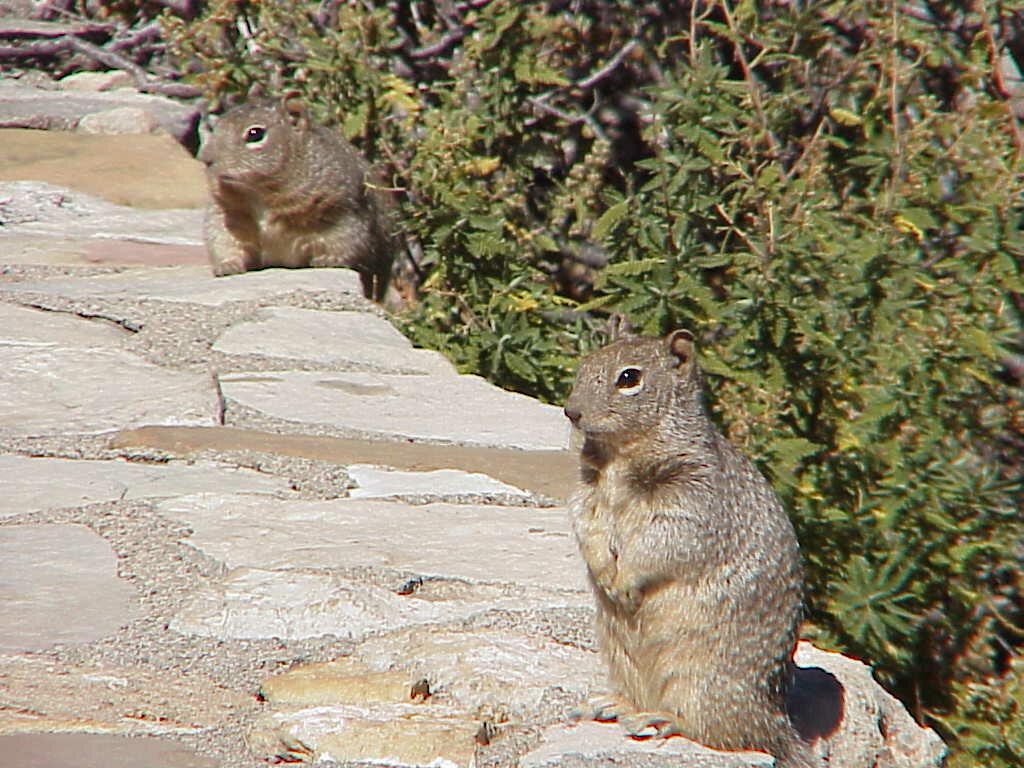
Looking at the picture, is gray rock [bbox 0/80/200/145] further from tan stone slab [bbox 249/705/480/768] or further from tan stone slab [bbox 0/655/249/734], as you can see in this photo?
tan stone slab [bbox 249/705/480/768]

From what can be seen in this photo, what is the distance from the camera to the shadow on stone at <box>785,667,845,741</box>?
9.33ft

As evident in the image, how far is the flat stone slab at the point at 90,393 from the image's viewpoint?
3.87m

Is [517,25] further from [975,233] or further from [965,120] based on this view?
[975,233]

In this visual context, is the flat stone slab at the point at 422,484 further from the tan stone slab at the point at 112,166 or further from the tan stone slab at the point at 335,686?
the tan stone slab at the point at 112,166

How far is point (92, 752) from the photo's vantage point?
2.31m

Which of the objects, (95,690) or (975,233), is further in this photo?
(975,233)

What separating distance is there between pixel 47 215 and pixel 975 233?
3.71 m

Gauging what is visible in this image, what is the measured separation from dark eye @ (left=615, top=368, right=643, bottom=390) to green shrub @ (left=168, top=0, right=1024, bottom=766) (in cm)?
144

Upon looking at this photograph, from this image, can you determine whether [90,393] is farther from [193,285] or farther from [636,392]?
[636,392]

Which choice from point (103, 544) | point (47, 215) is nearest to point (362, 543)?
point (103, 544)

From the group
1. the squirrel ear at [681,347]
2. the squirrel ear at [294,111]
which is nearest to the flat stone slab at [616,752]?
the squirrel ear at [681,347]

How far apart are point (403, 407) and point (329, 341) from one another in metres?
0.54

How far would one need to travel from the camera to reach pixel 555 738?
2.51m

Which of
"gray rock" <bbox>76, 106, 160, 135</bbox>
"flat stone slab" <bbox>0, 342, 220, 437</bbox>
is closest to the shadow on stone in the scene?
"flat stone slab" <bbox>0, 342, 220, 437</bbox>
